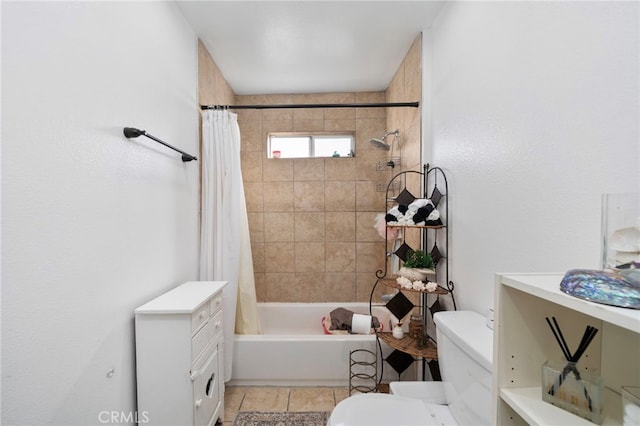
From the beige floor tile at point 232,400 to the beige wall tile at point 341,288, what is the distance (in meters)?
1.29

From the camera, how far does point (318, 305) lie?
9.87ft

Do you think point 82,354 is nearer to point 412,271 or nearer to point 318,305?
point 412,271

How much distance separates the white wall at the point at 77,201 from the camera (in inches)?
30.9

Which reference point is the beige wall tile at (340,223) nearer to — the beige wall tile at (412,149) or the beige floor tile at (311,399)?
the beige wall tile at (412,149)

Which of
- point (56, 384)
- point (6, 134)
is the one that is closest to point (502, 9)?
point (6, 134)

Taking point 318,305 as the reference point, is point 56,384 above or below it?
above

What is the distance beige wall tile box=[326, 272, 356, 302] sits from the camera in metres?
3.07

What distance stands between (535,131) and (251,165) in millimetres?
2652

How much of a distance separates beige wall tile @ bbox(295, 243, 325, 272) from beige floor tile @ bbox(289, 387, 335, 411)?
48.4 inches

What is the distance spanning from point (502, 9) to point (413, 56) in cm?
106

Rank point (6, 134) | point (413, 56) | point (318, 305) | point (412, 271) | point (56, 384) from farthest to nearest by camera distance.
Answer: point (318, 305) → point (413, 56) → point (412, 271) → point (56, 384) → point (6, 134)

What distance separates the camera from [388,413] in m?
1.18

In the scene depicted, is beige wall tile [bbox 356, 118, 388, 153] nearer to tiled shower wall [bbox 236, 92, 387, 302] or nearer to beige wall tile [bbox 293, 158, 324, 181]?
tiled shower wall [bbox 236, 92, 387, 302]

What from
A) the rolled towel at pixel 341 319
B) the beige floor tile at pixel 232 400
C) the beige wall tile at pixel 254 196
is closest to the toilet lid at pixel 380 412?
the beige floor tile at pixel 232 400
